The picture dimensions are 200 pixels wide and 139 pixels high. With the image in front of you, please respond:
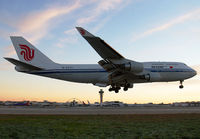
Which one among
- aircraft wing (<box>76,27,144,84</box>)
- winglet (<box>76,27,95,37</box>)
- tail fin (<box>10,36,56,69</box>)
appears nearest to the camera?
winglet (<box>76,27,95,37</box>)

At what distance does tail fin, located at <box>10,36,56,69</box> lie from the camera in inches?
1544

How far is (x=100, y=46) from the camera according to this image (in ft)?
94.6

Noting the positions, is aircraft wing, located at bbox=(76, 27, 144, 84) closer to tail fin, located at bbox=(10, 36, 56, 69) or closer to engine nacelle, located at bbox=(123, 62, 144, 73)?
engine nacelle, located at bbox=(123, 62, 144, 73)

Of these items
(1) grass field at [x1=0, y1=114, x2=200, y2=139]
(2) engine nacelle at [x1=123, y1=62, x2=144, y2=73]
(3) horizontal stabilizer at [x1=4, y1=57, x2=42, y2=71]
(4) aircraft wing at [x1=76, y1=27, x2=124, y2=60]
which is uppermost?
(4) aircraft wing at [x1=76, y1=27, x2=124, y2=60]

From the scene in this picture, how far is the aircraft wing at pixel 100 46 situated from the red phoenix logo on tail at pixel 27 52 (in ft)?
50.3

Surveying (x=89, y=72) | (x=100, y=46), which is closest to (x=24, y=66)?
(x=89, y=72)

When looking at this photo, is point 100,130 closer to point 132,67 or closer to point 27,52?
point 132,67

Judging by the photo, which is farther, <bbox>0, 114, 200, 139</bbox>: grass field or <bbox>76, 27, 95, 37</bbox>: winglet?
<bbox>76, 27, 95, 37</bbox>: winglet

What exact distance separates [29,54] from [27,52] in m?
0.49

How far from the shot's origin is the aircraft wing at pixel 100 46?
86.3 ft

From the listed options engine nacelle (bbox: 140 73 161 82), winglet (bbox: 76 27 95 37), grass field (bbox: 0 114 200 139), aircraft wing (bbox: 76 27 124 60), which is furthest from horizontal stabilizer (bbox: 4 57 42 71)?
engine nacelle (bbox: 140 73 161 82)

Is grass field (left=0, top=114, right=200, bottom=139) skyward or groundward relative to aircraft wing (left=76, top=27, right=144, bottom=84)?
groundward

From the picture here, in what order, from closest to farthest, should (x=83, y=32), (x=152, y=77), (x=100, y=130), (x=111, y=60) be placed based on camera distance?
(x=100, y=130) < (x=83, y=32) < (x=111, y=60) < (x=152, y=77)

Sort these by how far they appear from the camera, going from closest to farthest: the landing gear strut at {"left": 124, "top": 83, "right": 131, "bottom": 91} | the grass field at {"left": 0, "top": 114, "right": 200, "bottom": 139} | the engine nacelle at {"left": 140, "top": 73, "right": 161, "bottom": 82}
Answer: the grass field at {"left": 0, "top": 114, "right": 200, "bottom": 139}, the engine nacelle at {"left": 140, "top": 73, "right": 161, "bottom": 82}, the landing gear strut at {"left": 124, "top": 83, "right": 131, "bottom": 91}
